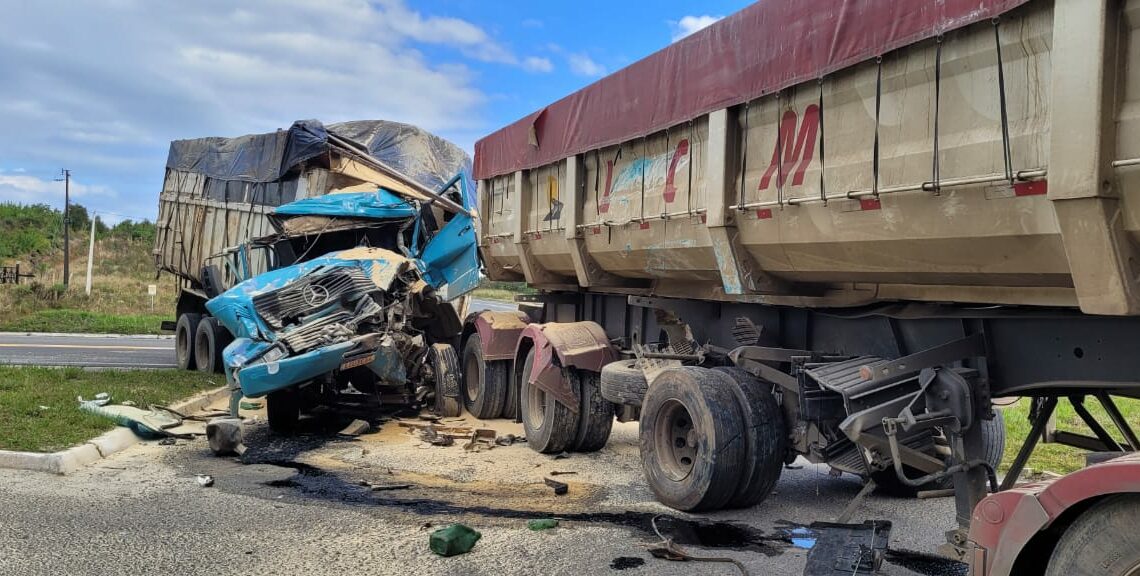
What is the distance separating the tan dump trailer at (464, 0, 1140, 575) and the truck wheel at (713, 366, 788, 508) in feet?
0.05

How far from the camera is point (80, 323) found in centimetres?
2544

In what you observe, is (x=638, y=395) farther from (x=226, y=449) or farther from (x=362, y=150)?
(x=362, y=150)

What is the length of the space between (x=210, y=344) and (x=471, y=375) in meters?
6.04

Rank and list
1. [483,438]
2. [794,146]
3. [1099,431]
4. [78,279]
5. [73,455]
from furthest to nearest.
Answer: [78,279] < [483,438] < [73,455] < [794,146] < [1099,431]

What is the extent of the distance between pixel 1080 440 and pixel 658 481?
2.65 metres

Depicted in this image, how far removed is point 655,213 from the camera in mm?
6141

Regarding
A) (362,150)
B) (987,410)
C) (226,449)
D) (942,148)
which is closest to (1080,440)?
(987,410)

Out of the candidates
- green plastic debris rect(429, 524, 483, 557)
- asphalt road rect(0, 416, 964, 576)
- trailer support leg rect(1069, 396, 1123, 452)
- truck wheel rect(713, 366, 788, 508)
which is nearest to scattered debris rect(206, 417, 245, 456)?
asphalt road rect(0, 416, 964, 576)

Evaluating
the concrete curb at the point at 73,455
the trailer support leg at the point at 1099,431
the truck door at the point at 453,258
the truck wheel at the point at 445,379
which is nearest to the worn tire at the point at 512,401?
the truck wheel at the point at 445,379

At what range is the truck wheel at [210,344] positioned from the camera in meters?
14.2

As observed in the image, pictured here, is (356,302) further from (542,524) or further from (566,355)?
(542,524)

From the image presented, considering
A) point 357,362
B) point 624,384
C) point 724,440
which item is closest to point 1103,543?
point 724,440

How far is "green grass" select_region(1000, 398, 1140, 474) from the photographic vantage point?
715 centimetres

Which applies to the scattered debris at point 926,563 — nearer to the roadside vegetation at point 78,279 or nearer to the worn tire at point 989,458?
the worn tire at point 989,458
